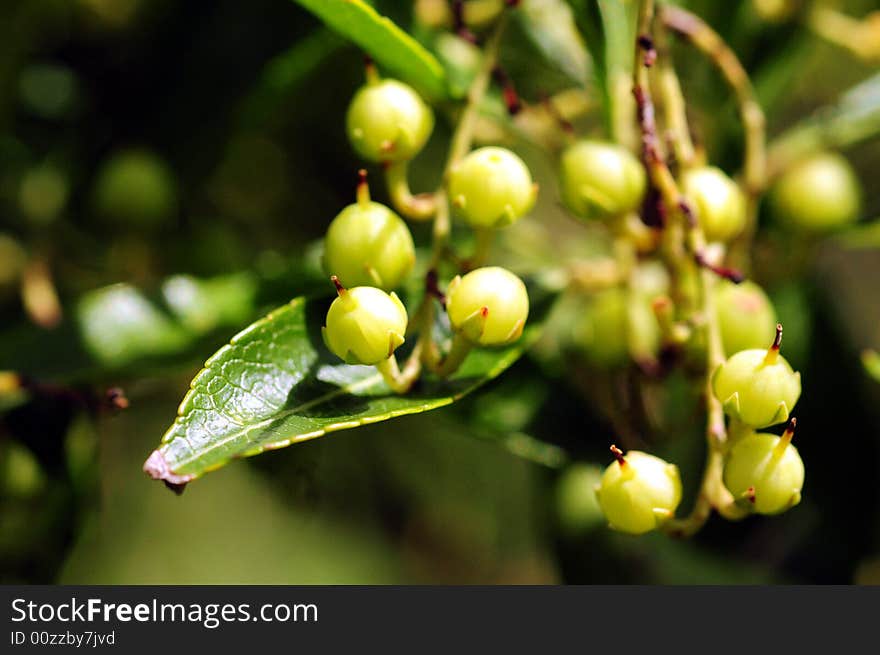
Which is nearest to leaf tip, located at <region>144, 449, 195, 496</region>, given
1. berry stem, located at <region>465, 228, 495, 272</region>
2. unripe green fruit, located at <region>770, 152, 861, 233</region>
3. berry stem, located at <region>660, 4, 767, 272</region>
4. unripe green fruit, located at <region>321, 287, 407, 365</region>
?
unripe green fruit, located at <region>321, 287, 407, 365</region>

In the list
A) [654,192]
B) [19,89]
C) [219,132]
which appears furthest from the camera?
[19,89]

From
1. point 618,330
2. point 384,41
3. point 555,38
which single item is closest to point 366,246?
point 384,41

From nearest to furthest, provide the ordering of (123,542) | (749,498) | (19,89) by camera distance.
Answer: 1. (749,498)
2. (19,89)
3. (123,542)

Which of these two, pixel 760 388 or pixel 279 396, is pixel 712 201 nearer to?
pixel 760 388

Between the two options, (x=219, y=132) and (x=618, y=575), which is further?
(x=219, y=132)

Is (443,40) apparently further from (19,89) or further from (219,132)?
(19,89)

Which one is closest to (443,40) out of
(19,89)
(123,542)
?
(19,89)

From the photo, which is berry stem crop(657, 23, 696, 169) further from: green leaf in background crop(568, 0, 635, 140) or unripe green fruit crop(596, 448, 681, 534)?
unripe green fruit crop(596, 448, 681, 534)

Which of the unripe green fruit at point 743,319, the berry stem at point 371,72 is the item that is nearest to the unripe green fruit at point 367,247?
the berry stem at point 371,72
